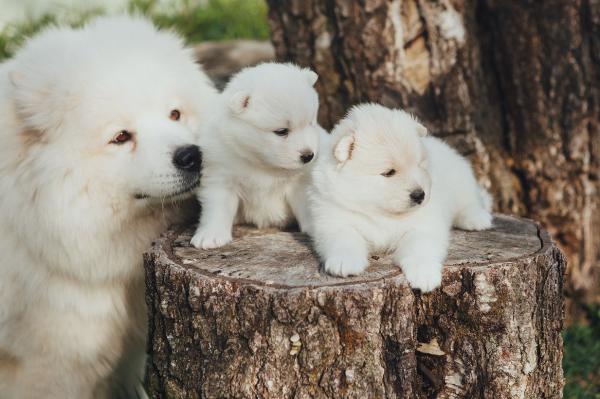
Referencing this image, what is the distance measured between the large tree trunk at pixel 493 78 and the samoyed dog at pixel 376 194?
53.0 inches

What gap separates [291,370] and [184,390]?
0.50 meters

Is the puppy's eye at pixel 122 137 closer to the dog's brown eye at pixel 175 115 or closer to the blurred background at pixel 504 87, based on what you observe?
the dog's brown eye at pixel 175 115

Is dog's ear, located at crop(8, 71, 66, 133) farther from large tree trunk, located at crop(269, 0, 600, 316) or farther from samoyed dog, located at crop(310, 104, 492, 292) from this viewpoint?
large tree trunk, located at crop(269, 0, 600, 316)

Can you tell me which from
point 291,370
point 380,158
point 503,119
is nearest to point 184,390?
point 291,370

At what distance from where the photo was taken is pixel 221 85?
204 inches

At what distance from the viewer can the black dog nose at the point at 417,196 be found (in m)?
2.70

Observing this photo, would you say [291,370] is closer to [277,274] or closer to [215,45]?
[277,274]

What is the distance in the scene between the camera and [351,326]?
243cm

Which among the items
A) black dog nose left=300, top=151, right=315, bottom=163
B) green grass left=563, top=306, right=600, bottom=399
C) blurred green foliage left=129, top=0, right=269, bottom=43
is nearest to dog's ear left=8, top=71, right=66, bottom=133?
black dog nose left=300, top=151, right=315, bottom=163

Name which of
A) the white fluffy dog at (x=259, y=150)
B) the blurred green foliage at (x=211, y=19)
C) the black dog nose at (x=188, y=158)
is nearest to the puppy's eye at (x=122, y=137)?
the black dog nose at (x=188, y=158)

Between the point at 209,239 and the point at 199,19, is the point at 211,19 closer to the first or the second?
the point at 199,19

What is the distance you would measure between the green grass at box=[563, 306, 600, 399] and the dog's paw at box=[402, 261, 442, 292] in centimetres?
187

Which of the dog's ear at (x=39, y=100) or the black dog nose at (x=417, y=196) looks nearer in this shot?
the black dog nose at (x=417, y=196)

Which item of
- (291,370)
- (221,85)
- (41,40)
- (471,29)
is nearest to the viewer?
(291,370)
